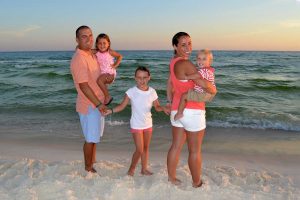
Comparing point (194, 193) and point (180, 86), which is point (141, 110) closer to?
point (180, 86)

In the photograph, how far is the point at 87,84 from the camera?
4.23 m

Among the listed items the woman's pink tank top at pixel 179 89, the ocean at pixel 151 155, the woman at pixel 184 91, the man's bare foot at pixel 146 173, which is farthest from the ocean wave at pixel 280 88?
the woman's pink tank top at pixel 179 89

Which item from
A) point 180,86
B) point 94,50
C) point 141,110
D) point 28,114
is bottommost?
point 28,114

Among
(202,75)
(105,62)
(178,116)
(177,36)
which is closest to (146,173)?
(178,116)

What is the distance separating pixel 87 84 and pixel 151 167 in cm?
179

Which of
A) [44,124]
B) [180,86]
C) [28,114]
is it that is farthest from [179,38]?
[28,114]

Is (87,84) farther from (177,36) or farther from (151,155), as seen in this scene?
(151,155)

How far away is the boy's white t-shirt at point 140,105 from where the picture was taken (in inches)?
174

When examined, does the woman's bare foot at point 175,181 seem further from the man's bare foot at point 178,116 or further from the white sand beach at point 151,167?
the man's bare foot at point 178,116

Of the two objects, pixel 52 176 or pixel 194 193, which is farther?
pixel 52 176

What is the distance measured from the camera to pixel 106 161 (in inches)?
220

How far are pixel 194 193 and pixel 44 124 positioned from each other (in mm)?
6151

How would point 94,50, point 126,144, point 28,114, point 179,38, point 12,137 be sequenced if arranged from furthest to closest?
1. point 28,114
2. point 12,137
3. point 126,144
4. point 94,50
5. point 179,38

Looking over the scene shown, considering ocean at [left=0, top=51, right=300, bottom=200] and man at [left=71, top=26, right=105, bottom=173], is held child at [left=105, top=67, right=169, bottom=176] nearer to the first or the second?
man at [left=71, top=26, right=105, bottom=173]
